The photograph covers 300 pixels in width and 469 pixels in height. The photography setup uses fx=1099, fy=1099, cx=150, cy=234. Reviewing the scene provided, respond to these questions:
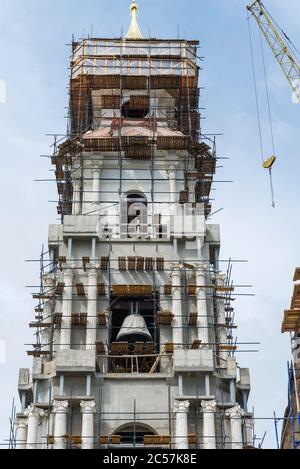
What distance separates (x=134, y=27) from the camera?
80.6m

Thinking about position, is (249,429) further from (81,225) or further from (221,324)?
(81,225)

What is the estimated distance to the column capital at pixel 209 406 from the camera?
171ft

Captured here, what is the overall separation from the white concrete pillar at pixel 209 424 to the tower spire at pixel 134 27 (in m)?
32.9

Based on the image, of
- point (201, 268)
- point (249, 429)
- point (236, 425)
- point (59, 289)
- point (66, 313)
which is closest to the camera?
point (236, 425)

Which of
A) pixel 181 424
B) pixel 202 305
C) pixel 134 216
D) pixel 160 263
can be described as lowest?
pixel 181 424

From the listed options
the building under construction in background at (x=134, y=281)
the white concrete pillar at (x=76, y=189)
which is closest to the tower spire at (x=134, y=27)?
the building under construction in background at (x=134, y=281)

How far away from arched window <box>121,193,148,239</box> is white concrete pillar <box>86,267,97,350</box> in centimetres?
419

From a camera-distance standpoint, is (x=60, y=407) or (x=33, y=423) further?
(x=33, y=423)

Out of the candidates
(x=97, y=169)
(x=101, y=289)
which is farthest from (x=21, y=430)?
(x=97, y=169)

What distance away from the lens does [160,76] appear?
70688mm

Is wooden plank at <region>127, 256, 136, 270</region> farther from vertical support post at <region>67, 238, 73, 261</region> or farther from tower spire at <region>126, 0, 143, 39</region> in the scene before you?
tower spire at <region>126, 0, 143, 39</region>

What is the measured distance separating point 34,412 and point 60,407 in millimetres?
1410

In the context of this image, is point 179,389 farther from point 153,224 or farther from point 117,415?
point 153,224

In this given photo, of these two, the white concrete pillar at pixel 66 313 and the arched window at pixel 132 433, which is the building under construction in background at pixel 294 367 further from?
the white concrete pillar at pixel 66 313
